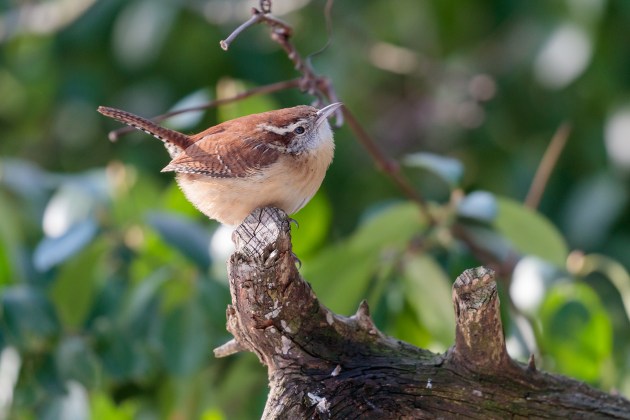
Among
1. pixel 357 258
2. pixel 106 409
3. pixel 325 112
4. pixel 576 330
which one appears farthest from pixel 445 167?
pixel 106 409

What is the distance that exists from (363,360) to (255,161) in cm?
70

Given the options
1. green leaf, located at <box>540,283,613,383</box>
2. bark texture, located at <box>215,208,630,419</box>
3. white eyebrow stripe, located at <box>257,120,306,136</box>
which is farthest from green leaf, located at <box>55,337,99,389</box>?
green leaf, located at <box>540,283,613,383</box>

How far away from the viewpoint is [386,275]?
388 cm

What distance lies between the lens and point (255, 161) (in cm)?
310

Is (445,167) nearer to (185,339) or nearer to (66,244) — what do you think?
(185,339)

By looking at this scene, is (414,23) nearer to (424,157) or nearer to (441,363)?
(424,157)

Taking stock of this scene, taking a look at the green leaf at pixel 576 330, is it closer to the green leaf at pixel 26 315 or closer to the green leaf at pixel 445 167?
the green leaf at pixel 445 167

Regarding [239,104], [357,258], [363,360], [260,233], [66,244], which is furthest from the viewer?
[239,104]

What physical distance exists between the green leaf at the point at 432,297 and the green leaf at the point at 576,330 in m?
0.39

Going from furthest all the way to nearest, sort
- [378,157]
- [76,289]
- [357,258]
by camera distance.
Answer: [76,289] < [357,258] < [378,157]

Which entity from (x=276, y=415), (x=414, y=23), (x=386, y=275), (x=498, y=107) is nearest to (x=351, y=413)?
(x=276, y=415)

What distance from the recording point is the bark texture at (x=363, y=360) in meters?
2.69

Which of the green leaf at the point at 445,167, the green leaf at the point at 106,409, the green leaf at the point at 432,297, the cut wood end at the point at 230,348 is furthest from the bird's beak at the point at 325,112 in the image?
the green leaf at the point at 106,409

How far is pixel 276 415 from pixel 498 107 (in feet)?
14.1
